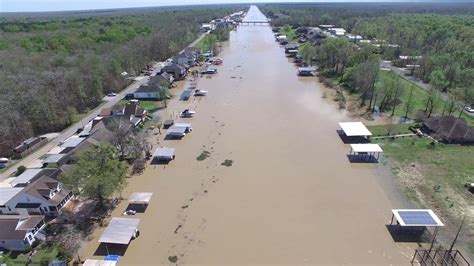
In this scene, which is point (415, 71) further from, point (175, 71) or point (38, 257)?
point (38, 257)

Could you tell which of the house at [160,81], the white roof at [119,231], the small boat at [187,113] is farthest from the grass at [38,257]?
the house at [160,81]

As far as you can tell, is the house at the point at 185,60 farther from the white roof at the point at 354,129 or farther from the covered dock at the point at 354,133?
the covered dock at the point at 354,133

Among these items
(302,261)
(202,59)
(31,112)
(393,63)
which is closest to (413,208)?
(302,261)

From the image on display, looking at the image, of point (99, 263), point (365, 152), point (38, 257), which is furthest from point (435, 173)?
point (38, 257)

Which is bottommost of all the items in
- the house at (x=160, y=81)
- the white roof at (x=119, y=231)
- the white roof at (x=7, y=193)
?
the white roof at (x=119, y=231)

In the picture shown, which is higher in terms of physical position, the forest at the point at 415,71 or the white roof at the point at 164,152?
the forest at the point at 415,71

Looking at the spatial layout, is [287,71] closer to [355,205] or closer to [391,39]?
[391,39]

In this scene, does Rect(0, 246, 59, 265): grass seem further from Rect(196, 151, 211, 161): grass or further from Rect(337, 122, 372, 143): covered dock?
Rect(337, 122, 372, 143): covered dock
